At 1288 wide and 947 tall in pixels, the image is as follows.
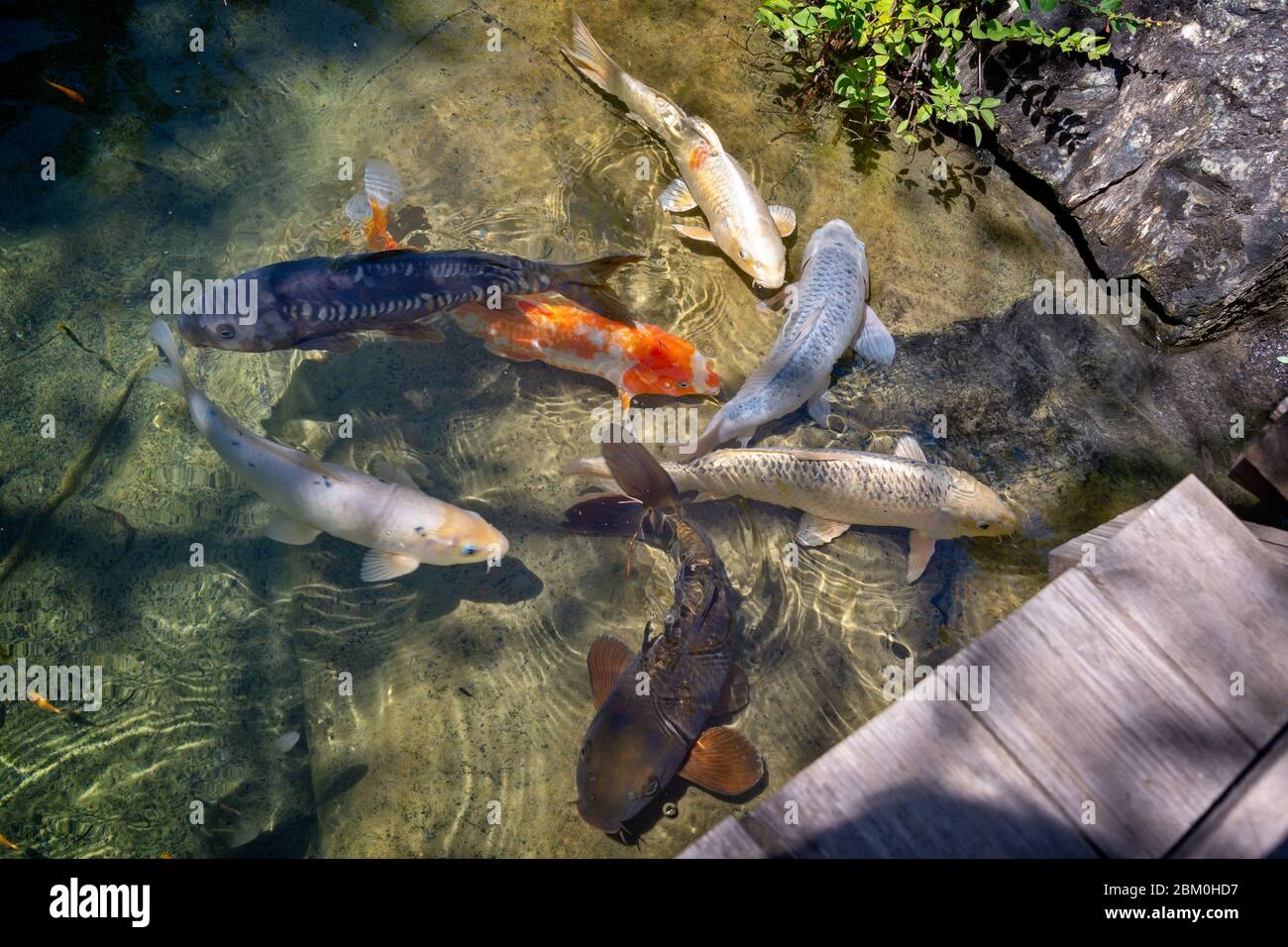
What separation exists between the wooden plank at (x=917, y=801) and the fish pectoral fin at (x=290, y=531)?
2.85m

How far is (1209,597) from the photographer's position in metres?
3.26

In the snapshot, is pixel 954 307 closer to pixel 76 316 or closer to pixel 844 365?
pixel 844 365

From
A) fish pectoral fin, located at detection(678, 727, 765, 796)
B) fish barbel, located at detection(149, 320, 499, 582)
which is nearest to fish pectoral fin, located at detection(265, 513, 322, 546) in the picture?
fish barbel, located at detection(149, 320, 499, 582)

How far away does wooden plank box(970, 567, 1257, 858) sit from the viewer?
9.57 feet

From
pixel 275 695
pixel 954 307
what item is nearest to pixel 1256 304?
pixel 954 307

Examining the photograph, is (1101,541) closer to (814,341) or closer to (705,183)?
(814,341)

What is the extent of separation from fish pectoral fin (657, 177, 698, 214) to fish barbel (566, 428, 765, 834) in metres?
1.99

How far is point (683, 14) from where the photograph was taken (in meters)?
6.25

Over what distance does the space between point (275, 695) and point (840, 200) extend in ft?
15.9

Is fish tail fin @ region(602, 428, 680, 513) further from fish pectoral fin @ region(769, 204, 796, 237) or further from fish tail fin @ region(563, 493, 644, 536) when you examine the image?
fish pectoral fin @ region(769, 204, 796, 237)

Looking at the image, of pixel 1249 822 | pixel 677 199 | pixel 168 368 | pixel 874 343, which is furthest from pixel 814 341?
pixel 168 368

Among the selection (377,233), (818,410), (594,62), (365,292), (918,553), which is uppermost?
(594,62)

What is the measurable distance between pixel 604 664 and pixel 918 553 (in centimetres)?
192
